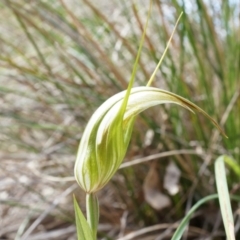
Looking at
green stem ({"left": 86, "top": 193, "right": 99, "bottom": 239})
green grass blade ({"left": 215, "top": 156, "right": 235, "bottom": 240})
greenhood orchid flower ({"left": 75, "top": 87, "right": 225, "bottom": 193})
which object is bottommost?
green grass blade ({"left": 215, "top": 156, "right": 235, "bottom": 240})

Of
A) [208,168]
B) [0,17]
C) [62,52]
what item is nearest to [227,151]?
[208,168]

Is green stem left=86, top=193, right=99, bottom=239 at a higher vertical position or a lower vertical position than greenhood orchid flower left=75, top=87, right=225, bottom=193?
lower

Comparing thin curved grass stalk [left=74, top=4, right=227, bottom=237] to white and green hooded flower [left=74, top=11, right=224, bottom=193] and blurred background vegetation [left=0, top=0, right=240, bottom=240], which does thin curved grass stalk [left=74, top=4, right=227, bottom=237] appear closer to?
white and green hooded flower [left=74, top=11, right=224, bottom=193]

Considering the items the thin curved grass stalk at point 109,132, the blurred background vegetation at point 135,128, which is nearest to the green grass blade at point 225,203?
the thin curved grass stalk at point 109,132

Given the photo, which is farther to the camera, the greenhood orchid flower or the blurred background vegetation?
the blurred background vegetation

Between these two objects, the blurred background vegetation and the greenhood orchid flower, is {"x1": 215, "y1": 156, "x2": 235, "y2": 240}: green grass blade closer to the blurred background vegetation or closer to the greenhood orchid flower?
the greenhood orchid flower

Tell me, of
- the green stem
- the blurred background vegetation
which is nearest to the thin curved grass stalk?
the green stem

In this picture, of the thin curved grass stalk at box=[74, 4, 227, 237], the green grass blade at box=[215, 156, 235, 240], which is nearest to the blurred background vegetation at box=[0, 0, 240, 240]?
the green grass blade at box=[215, 156, 235, 240]

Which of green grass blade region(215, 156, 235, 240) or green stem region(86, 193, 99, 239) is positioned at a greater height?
green stem region(86, 193, 99, 239)
